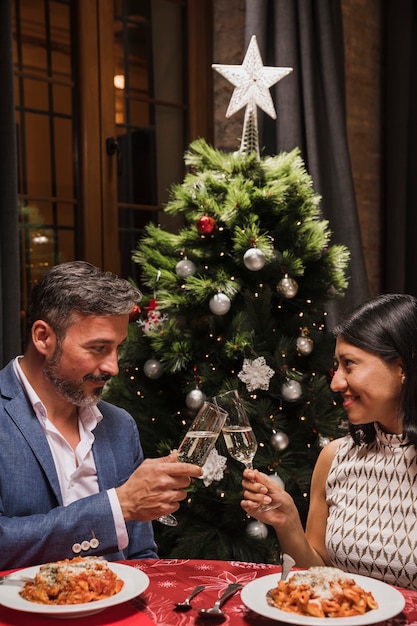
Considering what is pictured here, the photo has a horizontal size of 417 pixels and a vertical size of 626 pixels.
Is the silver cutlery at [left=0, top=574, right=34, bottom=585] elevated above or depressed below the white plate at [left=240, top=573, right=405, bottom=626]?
above

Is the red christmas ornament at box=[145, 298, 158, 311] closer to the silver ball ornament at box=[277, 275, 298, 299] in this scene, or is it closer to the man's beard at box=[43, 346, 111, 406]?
the silver ball ornament at box=[277, 275, 298, 299]

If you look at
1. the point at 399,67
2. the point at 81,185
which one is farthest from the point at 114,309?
the point at 399,67

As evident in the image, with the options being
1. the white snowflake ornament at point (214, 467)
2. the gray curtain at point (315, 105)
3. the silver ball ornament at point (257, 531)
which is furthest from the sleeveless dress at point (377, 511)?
the gray curtain at point (315, 105)

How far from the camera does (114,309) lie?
1.84m

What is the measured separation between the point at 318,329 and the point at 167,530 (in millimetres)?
862

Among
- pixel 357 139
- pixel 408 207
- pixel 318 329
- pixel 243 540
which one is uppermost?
pixel 357 139

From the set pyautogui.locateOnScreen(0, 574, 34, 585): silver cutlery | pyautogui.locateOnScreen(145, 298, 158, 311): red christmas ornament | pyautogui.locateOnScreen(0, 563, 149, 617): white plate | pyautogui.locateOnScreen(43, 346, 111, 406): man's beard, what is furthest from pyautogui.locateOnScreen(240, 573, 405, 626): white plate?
pyautogui.locateOnScreen(145, 298, 158, 311): red christmas ornament

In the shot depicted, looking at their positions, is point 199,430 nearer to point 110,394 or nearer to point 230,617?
point 230,617

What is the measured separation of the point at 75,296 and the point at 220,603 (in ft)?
2.46

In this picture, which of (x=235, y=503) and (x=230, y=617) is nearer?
(x=230, y=617)

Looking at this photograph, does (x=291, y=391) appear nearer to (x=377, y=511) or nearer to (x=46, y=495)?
(x=377, y=511)

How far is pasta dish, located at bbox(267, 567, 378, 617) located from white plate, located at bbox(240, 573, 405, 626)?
0.5 inches

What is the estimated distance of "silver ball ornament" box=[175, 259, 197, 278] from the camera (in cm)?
280

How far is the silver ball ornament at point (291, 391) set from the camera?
9.02 feet
